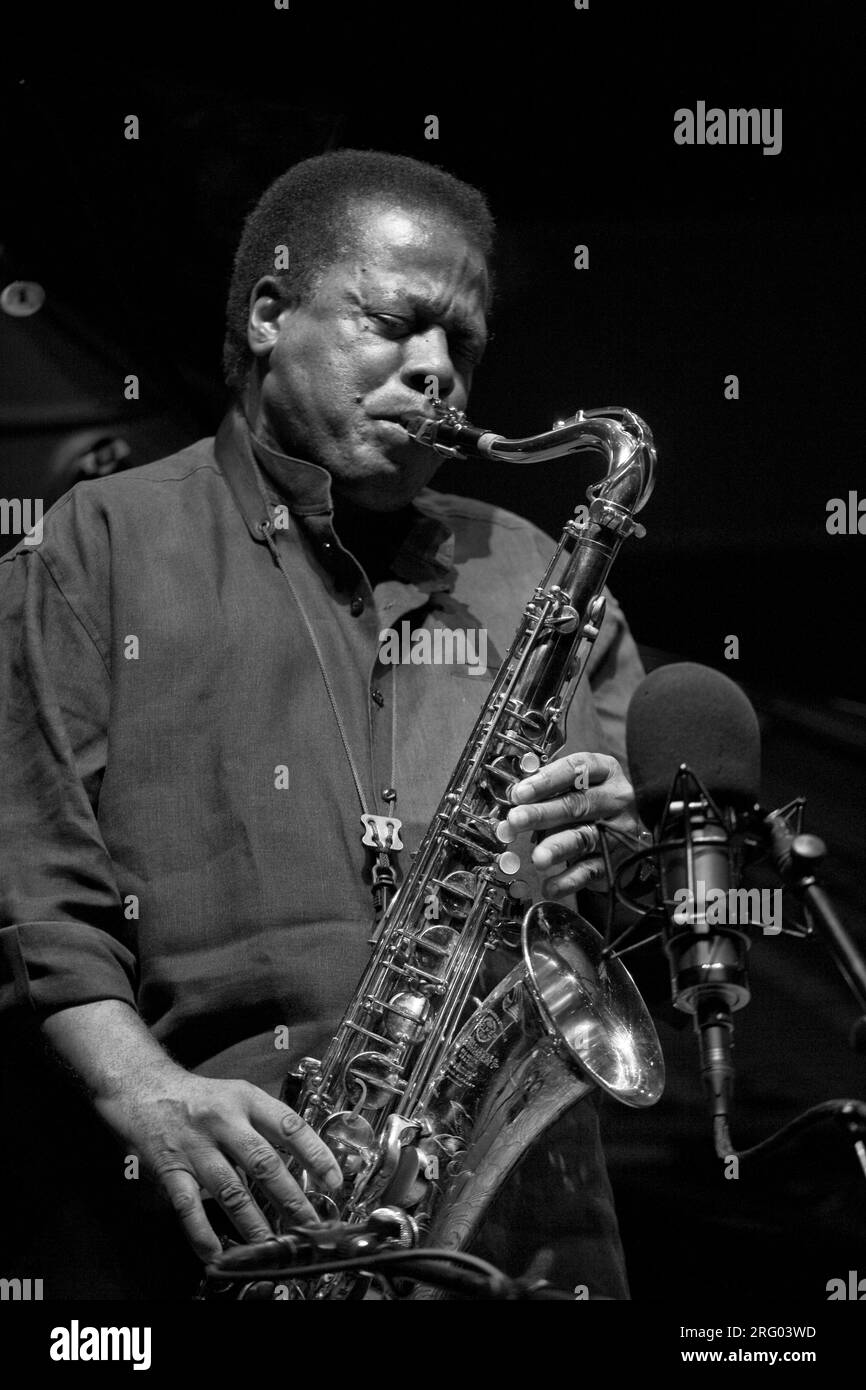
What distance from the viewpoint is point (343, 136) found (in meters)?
3.22

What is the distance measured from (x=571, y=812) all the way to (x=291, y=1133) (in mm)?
652

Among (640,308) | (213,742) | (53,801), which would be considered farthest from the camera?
(640,308)

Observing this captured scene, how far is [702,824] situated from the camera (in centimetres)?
192

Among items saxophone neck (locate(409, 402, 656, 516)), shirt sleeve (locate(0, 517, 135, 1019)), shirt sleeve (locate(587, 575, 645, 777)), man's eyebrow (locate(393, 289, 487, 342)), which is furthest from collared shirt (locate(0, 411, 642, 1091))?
man's eyebrow (locate(393, 289, 487, 342))

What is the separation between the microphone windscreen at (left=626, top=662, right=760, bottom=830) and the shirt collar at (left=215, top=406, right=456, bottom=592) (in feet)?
3.19

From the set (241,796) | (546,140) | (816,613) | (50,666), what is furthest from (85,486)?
(816,613)

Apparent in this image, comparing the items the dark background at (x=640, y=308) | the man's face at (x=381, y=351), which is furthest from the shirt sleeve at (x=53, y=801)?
the dark background at (x=640, y=308)

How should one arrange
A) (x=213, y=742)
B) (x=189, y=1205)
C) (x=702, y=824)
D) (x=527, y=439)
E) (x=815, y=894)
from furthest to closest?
(x=527, y=439) → (x=213, y=742) → (x=189, y=1205) → (x=702, y=824) → (x=815, y=894)

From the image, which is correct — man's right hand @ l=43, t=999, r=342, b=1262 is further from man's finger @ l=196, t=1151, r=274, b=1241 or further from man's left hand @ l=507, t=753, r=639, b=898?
man's left hand @ l=507, t=753, r=639, b=898

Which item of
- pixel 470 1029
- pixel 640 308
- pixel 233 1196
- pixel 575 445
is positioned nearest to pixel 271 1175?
pixel 233 1196

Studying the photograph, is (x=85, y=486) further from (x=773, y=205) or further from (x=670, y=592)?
(x=773, y=205)

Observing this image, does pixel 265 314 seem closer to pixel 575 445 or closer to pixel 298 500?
pixel 298 500

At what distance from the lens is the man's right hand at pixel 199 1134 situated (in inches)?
86.6

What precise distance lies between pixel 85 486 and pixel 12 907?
2.53 feet
